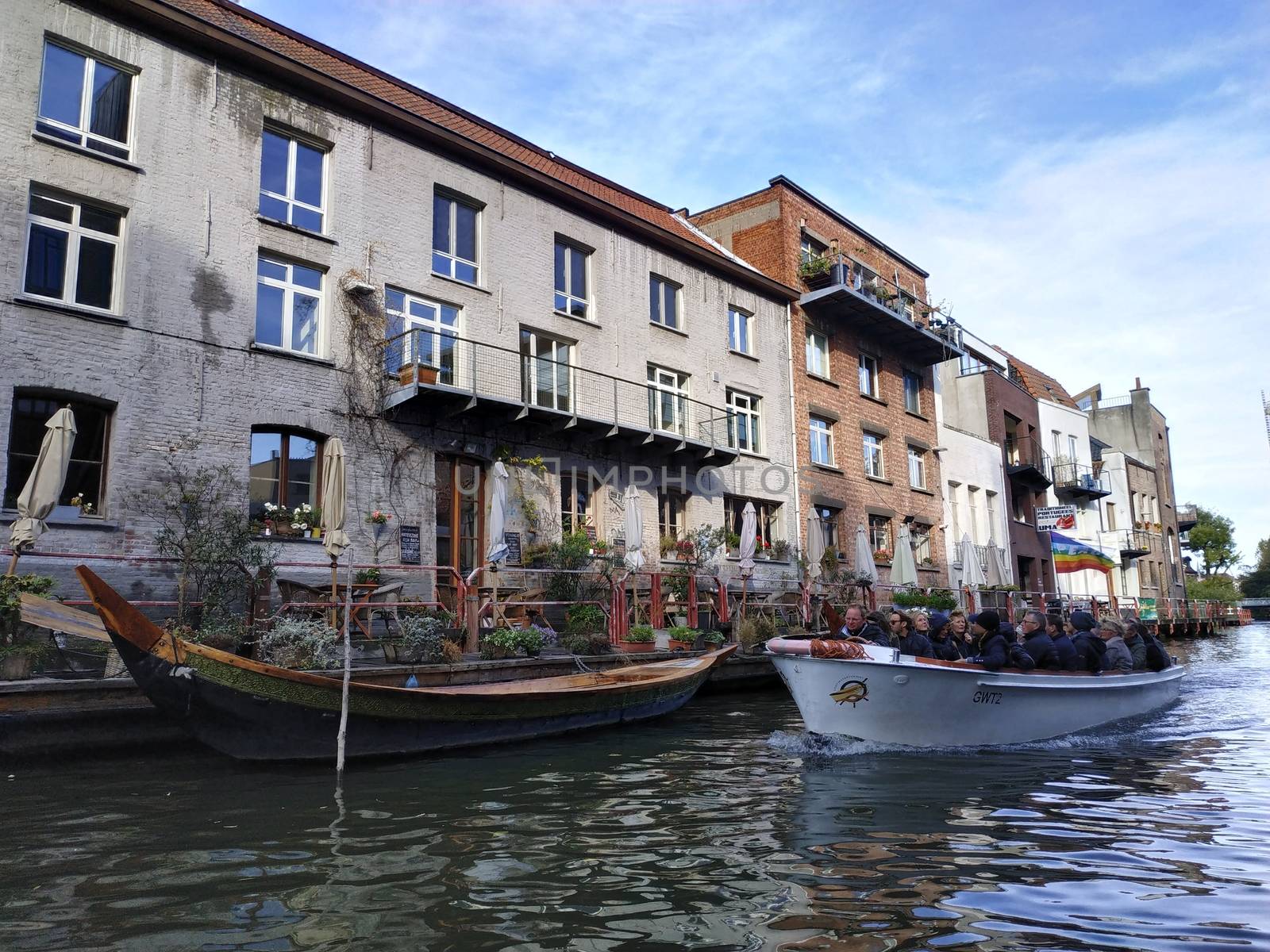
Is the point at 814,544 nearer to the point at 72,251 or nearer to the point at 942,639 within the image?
the point at 942,639

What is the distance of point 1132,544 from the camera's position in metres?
45.4

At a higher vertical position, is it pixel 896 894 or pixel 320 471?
pixel 320 471

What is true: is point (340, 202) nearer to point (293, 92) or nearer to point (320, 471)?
point (293, 92)

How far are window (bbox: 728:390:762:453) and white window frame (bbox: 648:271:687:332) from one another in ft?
8.26

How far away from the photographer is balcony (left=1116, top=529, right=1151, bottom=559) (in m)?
44.8

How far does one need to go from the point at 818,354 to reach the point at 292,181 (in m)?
16.7

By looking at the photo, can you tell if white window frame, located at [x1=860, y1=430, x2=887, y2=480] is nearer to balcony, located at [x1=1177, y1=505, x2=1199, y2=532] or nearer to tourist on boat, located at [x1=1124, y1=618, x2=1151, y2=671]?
tourist on boat, located at [x1=1124, y1=618, x2=1151, y2=671]

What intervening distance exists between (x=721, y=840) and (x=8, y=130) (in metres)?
13.9

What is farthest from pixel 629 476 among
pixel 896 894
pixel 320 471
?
pixel 896 894

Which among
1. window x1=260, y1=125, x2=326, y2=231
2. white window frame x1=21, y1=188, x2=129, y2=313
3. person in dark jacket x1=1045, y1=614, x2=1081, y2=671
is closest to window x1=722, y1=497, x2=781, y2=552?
person in dark jacket x1=1045, y1=614, x2=1081, y2=671

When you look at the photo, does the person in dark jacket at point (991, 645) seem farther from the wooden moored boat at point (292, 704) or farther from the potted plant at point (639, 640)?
the potted plant at point (639, 640)

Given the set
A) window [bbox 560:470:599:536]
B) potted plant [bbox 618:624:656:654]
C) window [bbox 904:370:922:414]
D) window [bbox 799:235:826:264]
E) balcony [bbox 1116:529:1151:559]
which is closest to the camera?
potted plant [bbox 618:624:656:654]

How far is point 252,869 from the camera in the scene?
5.90 metres

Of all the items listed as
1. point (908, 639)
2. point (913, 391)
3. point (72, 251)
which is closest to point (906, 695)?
point (908, 639)
